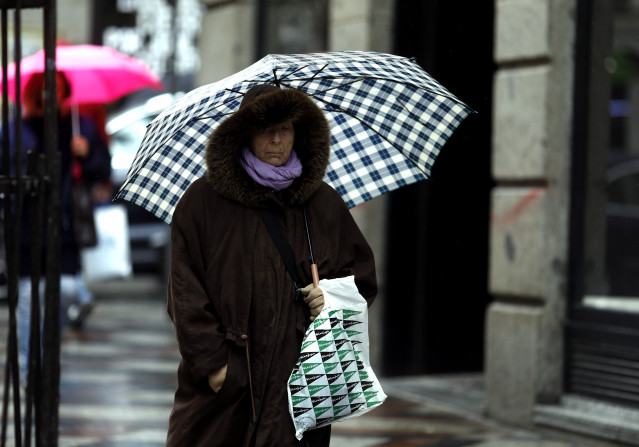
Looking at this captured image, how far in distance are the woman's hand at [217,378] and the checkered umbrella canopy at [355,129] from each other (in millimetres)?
770

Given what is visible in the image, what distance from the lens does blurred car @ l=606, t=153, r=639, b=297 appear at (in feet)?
22.5

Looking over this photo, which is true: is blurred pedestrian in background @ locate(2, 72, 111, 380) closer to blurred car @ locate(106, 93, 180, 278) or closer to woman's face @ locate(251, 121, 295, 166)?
woman's face @ locate(251, 121, 295, 166)

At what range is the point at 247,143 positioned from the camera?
3775mm

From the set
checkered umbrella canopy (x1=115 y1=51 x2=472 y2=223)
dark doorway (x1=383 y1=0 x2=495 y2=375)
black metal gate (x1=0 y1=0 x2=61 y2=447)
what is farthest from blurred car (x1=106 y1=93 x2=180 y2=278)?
checkered umbrella canopy (x1=115 y1=51 x2=472 y2=223)

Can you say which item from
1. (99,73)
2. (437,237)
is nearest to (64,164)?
(99,73)

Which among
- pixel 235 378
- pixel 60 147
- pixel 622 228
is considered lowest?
pixel 235 378

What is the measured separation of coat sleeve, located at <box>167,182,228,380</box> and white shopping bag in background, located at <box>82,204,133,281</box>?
5.01 m

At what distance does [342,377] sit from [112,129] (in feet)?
38.3

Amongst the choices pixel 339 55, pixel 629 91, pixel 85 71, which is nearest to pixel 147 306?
pixel 85 71

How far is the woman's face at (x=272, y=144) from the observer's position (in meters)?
3.71

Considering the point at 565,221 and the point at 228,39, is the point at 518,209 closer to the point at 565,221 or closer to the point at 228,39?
the point at 565,221

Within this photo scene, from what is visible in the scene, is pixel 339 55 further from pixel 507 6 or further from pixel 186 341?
pixel 507 6

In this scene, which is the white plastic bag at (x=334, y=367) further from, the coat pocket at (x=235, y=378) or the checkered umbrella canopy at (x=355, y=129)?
the checkered umbrella canopy at (x=355, y=129)

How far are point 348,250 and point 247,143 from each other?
19.3 inches
